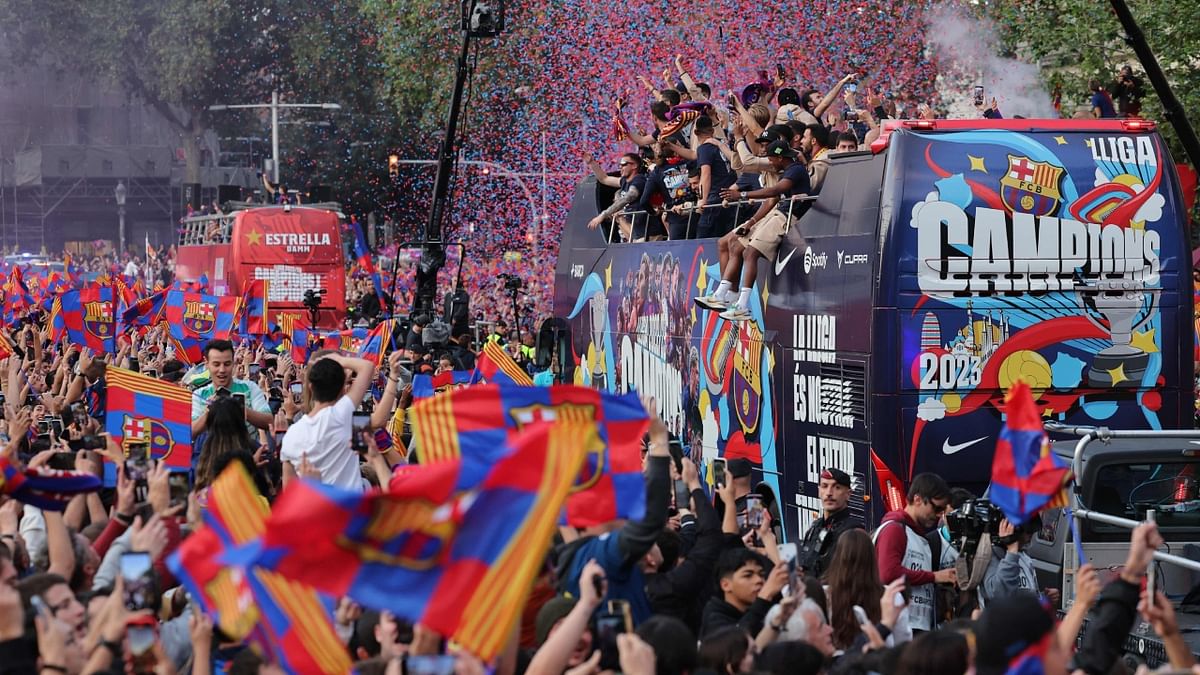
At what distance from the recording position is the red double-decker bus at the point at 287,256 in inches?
1460

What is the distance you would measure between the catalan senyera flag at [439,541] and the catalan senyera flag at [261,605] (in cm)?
25

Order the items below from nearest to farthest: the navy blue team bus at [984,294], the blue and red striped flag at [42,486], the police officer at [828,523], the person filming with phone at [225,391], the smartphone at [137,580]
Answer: the smartphone at [137,580], the blue and red striped flag at [42,486], the police officer at [828,523], the person filming with phone at [225,391], the navy blue team bus at [984,294]

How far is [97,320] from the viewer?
19.0 metres

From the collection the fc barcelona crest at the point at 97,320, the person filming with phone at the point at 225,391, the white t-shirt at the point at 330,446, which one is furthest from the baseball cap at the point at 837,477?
the fc barcelona crest at the point at 97,320

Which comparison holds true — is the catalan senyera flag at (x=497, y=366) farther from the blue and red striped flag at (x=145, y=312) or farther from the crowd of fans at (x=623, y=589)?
the blue and red striped flag at (x=145, y=312)

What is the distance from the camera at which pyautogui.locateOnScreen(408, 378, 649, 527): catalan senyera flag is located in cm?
735

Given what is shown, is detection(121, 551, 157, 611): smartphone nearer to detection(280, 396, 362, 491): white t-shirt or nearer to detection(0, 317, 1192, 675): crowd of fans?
detection(0, 317, 1192, 675): crowd of fans

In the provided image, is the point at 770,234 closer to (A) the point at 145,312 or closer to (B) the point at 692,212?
(B) the point at 692,212

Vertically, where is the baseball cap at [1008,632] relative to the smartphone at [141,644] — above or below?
above

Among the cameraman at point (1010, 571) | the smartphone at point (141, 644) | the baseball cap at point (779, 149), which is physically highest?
the baseball cap at point (779, 149)

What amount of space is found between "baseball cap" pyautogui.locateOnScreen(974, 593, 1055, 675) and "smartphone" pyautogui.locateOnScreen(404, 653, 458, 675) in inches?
51.8

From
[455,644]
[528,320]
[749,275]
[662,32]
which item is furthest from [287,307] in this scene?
[455,644]

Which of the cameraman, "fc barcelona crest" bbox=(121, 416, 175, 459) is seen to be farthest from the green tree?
"fc barcelona crest" bbox=(121, 416, 175, 459)

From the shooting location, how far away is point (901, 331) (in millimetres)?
12219
